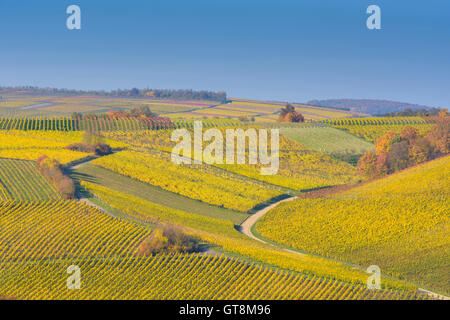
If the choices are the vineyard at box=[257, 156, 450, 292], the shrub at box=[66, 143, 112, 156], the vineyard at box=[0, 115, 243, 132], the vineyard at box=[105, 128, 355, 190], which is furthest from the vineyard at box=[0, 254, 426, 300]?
the vineyard at box=[0, 115, 243, 132]

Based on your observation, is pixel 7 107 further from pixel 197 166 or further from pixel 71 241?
pixel 71 241

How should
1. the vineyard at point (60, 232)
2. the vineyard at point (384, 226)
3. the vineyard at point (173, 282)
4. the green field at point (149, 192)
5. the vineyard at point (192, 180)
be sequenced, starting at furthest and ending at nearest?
the vineyard at point (192, 180), the green field at point (149, 192), the vineyard at point (384, 226), the vineyard at point (60, 232), the vineyard at point (173, 282)

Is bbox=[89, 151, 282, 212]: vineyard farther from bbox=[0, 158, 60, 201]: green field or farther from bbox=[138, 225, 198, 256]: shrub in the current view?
bbox=[138, 225, 198, 256]: shrub

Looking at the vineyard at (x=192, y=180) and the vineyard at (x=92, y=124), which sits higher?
the vineyard at (x=92, y=124)

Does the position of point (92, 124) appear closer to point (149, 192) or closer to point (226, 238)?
point (149, 192)

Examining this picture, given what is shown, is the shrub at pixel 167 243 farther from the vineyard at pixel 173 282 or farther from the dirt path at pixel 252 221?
the dirt path at pixel 252 221

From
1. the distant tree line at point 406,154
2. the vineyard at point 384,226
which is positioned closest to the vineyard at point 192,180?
the vineyard at point 384,226

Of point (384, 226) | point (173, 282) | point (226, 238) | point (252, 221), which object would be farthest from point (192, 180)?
point (173, 282)
